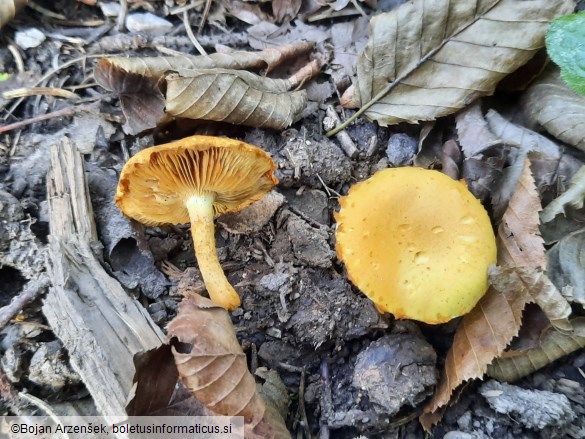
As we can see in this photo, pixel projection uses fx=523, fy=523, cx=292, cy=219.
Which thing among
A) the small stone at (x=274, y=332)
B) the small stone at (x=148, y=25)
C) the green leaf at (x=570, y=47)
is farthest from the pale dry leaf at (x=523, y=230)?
the small stone at (x=148, y=25)

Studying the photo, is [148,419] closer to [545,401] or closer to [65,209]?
[65,209]

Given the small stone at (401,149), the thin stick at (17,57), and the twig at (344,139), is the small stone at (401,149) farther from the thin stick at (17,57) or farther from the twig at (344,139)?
the thin stick at (17,57)

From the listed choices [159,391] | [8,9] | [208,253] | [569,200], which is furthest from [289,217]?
[8,9]

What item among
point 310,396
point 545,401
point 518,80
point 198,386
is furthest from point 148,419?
point 518,80

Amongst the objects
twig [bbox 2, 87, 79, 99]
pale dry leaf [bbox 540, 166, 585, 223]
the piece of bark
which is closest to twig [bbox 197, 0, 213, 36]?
twig [bbox 2, 87, 79, 99]

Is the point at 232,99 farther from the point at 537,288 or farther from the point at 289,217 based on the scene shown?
the point at 537,288

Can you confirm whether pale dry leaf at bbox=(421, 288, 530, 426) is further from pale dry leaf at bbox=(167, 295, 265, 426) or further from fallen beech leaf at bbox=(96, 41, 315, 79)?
fallen beech leaf at bbox=(96, 41, 315, 79)
